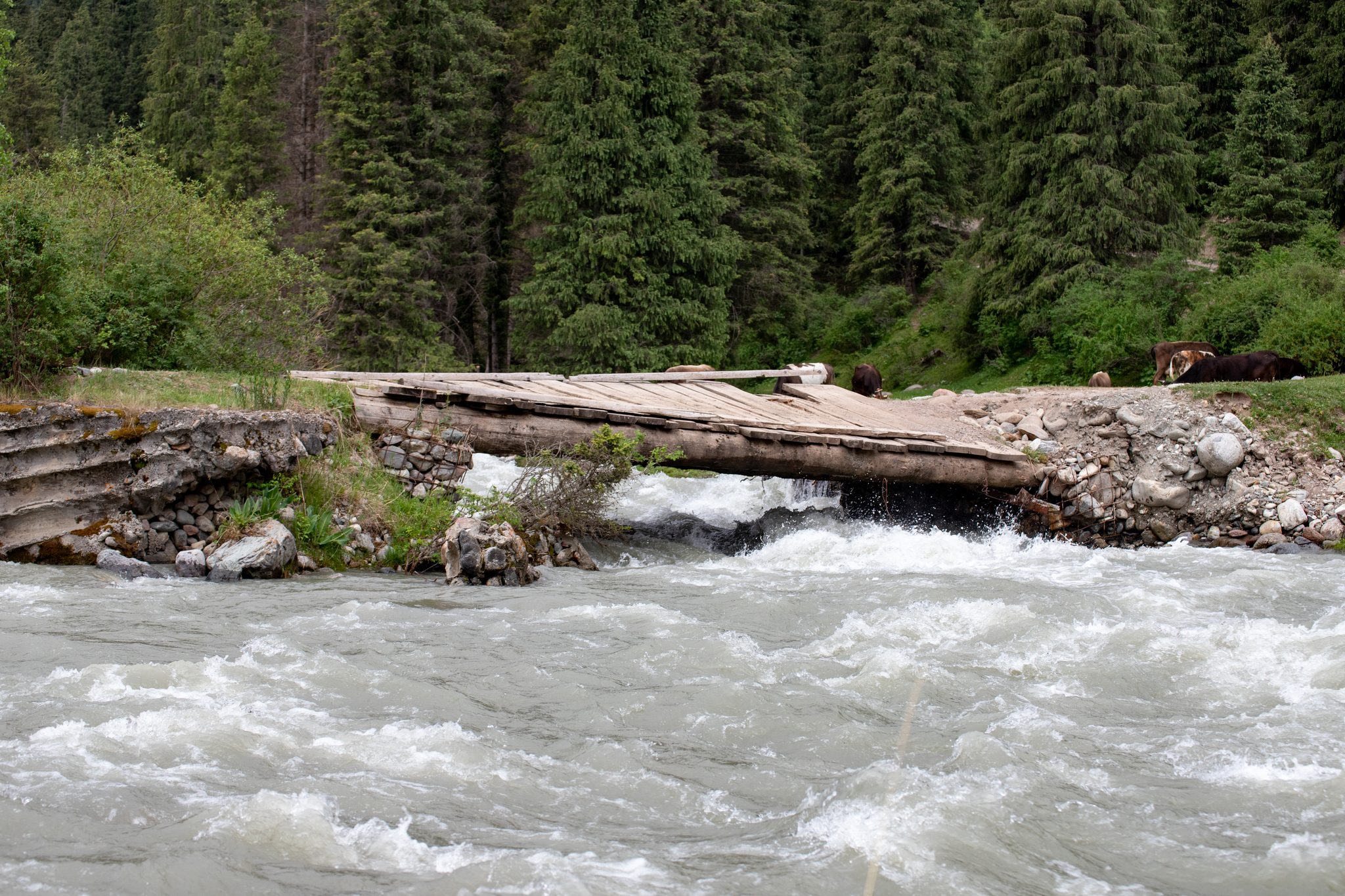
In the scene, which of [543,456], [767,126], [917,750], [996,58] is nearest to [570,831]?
[917,750]

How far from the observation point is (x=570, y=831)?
161 inches

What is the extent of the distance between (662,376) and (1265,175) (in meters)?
15.1

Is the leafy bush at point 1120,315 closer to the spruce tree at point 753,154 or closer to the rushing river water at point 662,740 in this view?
the spruce tree at point 753,154

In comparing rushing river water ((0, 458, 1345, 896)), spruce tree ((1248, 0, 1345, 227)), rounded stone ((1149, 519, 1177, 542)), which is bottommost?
rounded stone ((1149, 519, 1177, 542))

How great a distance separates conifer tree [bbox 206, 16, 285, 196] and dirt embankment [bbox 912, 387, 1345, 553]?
24.8 metres

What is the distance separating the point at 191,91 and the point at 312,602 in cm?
3489

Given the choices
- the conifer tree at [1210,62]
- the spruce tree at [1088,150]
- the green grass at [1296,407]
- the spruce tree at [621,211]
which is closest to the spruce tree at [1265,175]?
the spruce tree at [1088,150]

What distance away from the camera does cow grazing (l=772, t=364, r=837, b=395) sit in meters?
15.1

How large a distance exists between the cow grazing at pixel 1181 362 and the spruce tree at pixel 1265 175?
6397 mm

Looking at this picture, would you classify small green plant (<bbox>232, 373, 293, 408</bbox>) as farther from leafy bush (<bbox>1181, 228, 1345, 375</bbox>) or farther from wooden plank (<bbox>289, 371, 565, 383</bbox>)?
leafy bush (<bbox>1181, 228, 1345, 375</bbox>)

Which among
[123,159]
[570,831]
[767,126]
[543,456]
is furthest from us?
[767,126]

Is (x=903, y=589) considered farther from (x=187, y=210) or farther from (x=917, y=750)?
(x=187, y=210)

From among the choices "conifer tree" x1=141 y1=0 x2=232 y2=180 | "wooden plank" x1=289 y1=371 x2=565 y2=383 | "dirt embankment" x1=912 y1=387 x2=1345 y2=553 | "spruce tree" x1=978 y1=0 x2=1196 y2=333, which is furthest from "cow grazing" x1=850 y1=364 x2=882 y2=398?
"conifer tree" x1=141 y1=0 x2=232 y2=180

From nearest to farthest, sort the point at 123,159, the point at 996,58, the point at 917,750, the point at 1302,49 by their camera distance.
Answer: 1. the point at 917,750
2. the point at 123,159
3. the point at 996,58
4. the point at 1302,49
